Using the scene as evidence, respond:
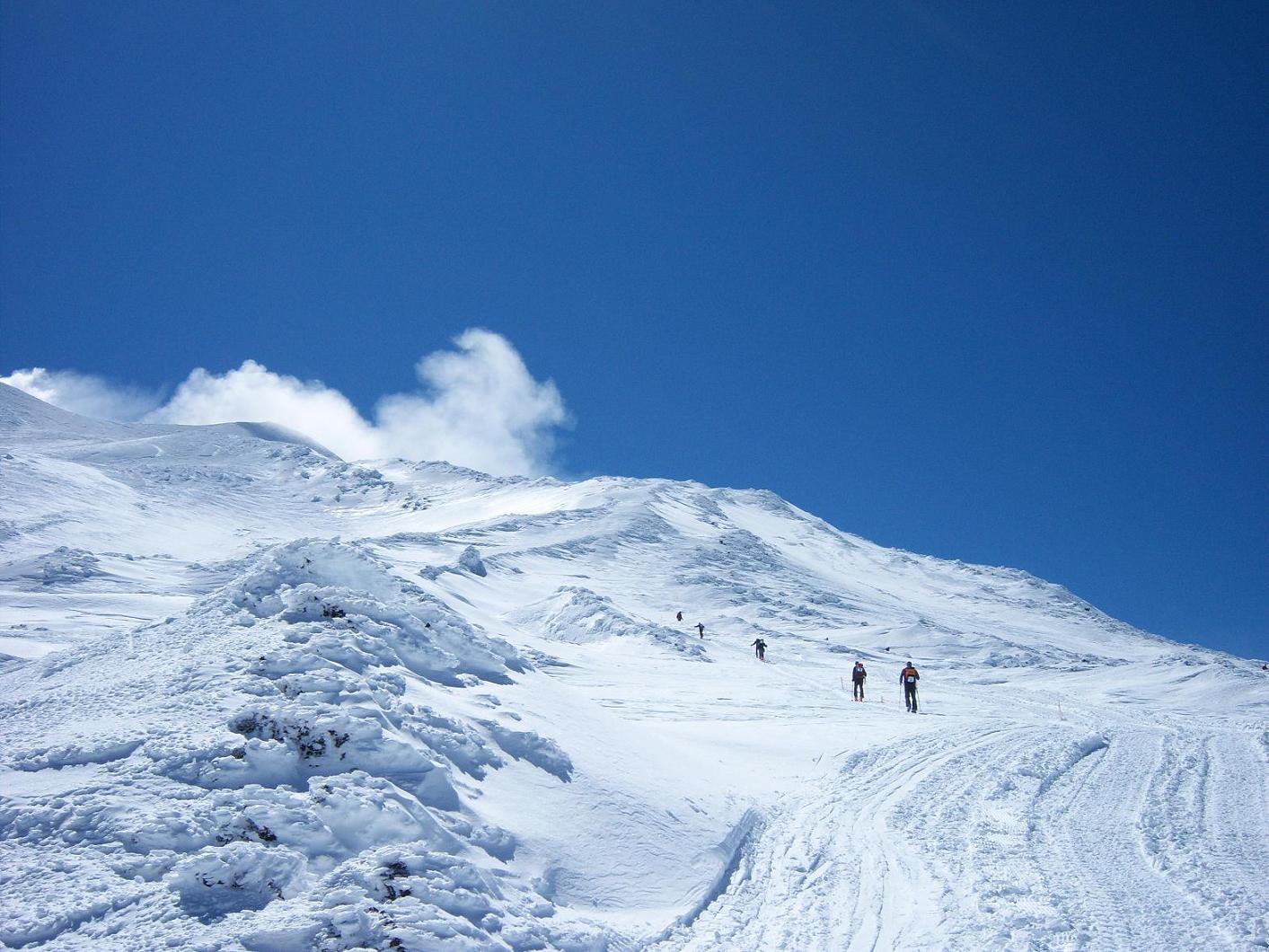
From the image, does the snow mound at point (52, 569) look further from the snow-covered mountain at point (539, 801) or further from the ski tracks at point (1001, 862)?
Result: the ski tracks at point (1001, 862)

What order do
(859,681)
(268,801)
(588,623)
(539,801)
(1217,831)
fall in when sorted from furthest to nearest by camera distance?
(588,623) < (859,681) < (1217,831) < (539,801) < (268,801)

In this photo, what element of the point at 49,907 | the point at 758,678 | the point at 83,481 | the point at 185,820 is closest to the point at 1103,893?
the point at 185,820

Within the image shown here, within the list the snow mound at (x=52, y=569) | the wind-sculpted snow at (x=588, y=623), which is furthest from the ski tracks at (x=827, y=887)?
the snow mound at (x=52, y=569)

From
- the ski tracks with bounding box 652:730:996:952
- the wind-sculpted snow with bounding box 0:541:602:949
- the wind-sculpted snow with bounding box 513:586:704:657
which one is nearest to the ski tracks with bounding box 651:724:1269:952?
the ski tracks with bounding box 652:730:996:952

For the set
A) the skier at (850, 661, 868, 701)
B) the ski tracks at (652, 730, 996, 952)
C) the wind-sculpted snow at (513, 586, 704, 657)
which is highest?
the wind-sculpted snow at (513, 586, 704, 657)

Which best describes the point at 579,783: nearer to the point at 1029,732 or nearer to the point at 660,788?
the point at 660,788

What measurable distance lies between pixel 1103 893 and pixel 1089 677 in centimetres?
3262

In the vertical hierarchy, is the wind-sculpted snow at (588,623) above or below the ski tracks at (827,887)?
above

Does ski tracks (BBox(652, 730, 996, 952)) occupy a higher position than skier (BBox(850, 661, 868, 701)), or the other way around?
skier (BBox(850, 661, 868, 701))

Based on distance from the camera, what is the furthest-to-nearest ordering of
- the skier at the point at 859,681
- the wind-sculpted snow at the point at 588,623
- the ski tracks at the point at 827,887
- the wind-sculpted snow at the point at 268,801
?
the wind-sculpted snow at the point at 588,623
the skier at the point at 859,681
the ski tracks at the point at 827,887
the wind-sculpted snow at the point at 268,801

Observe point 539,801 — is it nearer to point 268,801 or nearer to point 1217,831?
point 268,801

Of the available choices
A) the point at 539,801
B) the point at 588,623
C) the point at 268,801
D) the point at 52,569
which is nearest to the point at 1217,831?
the point at 539,801

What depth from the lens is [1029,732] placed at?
16.6 m

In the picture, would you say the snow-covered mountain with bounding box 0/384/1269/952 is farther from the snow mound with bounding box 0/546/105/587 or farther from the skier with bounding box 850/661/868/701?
the snow mound with bounding box 0/546/105/587
